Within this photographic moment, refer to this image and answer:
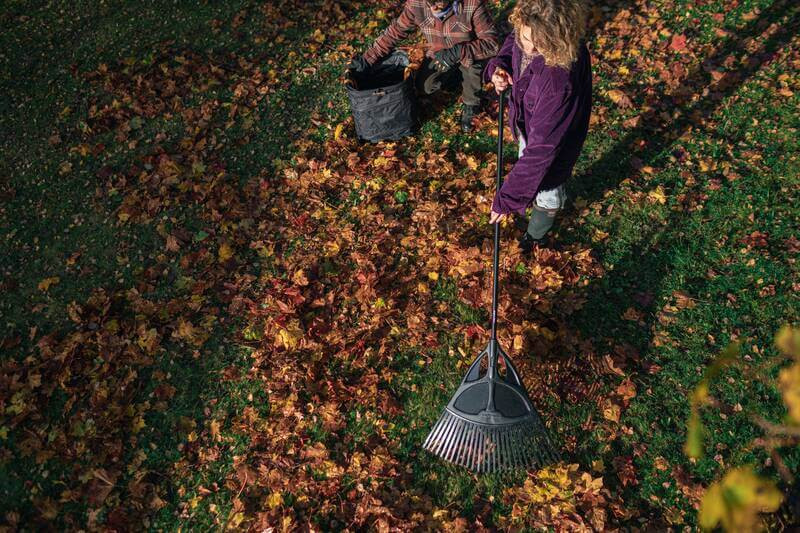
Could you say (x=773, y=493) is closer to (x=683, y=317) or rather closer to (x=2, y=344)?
(x=683, y=317)

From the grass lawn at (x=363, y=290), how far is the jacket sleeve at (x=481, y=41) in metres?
0.68

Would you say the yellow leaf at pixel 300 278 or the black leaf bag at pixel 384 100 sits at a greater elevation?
the black leaf bag at pixel 384 100

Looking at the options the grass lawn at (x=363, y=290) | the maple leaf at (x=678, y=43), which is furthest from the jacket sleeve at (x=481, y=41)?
the maple leaf at (x=678, y=43)

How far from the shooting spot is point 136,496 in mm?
3426

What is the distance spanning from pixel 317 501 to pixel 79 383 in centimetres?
200

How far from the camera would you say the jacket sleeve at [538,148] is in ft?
9.33

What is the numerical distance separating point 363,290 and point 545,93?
1929 millimetres

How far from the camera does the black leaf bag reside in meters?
4.54

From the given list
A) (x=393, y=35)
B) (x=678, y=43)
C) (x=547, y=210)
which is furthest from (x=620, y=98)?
(x=393, y=35)

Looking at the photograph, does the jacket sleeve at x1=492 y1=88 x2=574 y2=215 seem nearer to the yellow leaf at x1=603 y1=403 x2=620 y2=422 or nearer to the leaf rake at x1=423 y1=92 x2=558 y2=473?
the leaf rake at x1=423 y1=92 x2=558 y2=473

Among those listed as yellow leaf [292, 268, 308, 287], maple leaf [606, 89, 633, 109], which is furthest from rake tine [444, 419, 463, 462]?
maple leaf [606, 89, 633, 109]

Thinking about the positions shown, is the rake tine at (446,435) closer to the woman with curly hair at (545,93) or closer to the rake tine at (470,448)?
the rake tine at (470,448)

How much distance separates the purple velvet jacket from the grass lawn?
937 mm

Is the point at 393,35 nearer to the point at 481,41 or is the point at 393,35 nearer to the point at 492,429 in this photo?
the point at 481,41
